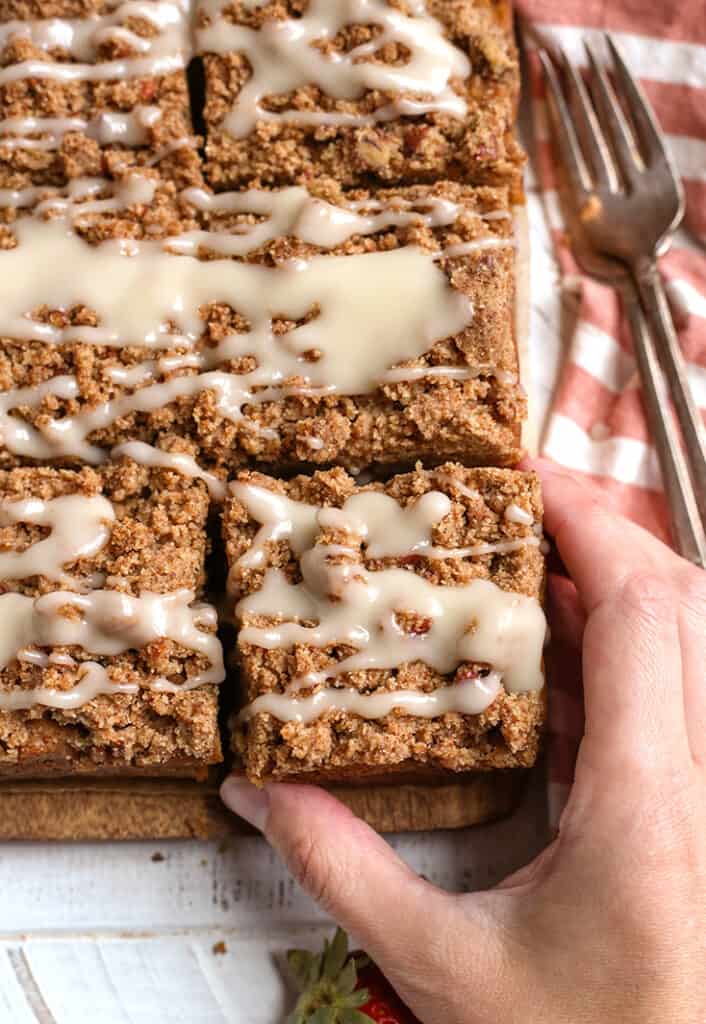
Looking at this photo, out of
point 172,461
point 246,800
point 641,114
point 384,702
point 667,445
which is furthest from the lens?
point 641,114

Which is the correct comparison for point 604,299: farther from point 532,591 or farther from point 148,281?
point 148,281

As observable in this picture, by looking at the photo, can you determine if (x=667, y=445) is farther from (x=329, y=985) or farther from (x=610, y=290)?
(x=329, y=985)

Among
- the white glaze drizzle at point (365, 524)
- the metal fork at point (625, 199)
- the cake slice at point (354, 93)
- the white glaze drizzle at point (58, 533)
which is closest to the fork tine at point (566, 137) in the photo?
the metal fork at point (625, 199)

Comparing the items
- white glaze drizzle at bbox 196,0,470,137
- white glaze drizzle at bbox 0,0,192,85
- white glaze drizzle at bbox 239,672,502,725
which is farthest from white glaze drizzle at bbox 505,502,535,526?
white glaze drizzle at bbox 0,0,192,85

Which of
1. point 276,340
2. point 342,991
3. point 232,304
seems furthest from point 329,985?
point 232,304

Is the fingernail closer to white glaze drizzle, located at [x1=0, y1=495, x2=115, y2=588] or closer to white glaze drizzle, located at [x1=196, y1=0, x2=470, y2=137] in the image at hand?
white glaze drizzle, located at [x1=0, y1=495, x2=115, y2=588]

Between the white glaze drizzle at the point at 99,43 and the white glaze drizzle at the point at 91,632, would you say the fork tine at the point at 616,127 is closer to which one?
the white glaze drizzle at the point at 99,43
